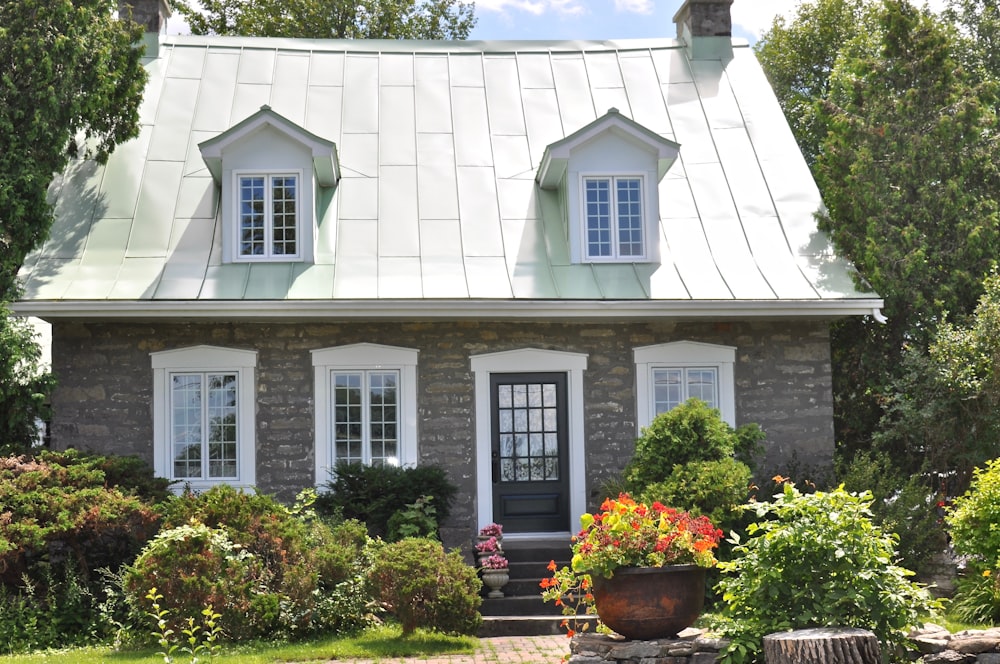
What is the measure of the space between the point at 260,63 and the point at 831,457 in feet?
31.7

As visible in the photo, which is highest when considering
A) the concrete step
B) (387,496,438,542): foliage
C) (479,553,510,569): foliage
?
(387,496,438,542): foliage

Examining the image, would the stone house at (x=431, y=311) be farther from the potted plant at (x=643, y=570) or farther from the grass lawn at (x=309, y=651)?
the potted plant at (x=643, y=570)

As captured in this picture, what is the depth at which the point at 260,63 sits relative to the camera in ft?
52.9

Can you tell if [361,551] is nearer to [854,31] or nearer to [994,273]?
[994,273]

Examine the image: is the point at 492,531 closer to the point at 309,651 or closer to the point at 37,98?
the point at 309,651

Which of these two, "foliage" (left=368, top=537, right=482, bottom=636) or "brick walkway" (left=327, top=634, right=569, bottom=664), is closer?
"brick walkway" (left=327, top=634, right=569, bottom=664)

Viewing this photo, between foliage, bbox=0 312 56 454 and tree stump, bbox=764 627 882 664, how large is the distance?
8214mm

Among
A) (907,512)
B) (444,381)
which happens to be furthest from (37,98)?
(907,512)

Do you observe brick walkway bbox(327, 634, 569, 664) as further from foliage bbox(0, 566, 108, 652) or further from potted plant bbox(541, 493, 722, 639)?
foliage bbox(0, 566, 108, 652)

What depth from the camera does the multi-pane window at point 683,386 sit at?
1291 cm

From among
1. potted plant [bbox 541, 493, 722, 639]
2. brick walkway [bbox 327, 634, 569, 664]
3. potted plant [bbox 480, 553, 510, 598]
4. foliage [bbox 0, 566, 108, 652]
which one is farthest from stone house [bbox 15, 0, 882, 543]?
potted plant [bbox 541, 493, 722, 639]

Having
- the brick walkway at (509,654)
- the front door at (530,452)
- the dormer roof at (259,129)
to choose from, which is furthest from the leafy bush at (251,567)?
the dormer roof at (259,129)

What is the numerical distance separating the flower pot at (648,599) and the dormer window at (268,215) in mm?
6812

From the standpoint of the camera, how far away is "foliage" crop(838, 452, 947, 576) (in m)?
11.3
